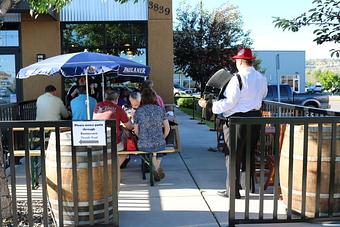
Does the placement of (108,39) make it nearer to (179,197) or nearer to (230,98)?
(179,197)

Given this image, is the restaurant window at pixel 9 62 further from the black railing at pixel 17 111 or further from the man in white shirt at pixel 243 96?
the man in white shirt at pixel 243 96

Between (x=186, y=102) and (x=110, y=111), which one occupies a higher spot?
(x=110, y=111)

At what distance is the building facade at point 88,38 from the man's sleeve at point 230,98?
9742 millimetres

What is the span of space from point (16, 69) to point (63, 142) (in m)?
11.1

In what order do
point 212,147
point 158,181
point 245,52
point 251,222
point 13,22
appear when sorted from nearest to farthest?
point 251,222
point 245,52
point 158,181
point 212,147
point 13,22

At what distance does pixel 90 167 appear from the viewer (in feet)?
15.6

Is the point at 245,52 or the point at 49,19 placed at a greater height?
the point at 49,19

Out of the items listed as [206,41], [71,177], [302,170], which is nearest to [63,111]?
[71,177]

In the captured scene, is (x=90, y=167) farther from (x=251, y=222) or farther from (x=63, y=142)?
(x=251, y=222)

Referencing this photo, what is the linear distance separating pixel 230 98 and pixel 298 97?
2061cm

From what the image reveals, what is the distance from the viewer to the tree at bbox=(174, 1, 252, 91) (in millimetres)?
25828

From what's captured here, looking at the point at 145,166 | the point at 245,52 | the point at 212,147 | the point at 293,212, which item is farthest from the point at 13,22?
the point at 293,212

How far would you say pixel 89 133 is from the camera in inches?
183

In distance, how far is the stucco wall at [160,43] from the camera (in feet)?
51.0
